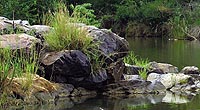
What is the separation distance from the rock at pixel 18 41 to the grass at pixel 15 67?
0.52ft

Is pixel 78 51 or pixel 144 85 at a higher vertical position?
pixel 78 51

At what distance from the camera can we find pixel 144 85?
12.7 metres

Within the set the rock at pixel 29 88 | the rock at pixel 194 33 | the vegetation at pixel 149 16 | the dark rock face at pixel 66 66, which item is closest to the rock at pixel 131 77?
the dark rock face at pixel 66 66

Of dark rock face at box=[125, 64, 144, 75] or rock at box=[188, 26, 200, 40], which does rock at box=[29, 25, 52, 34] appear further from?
rock at box=[188, 26, 200, 40]

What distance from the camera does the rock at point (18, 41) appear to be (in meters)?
11.5

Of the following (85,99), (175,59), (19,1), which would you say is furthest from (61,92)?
(19,1)

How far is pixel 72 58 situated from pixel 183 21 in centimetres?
2582

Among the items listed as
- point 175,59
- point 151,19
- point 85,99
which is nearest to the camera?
point 85,99

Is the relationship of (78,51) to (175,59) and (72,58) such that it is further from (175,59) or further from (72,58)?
(175,59)

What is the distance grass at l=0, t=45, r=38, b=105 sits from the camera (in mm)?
10172

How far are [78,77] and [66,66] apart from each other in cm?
46

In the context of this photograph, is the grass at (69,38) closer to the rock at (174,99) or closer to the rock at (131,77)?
the rock at (131,77)

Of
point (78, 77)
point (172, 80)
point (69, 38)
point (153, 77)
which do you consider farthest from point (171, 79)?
point (69, 38)

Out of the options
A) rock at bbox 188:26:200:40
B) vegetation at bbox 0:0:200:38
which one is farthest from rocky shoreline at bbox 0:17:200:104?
rock at bbox 188:26:200:40
